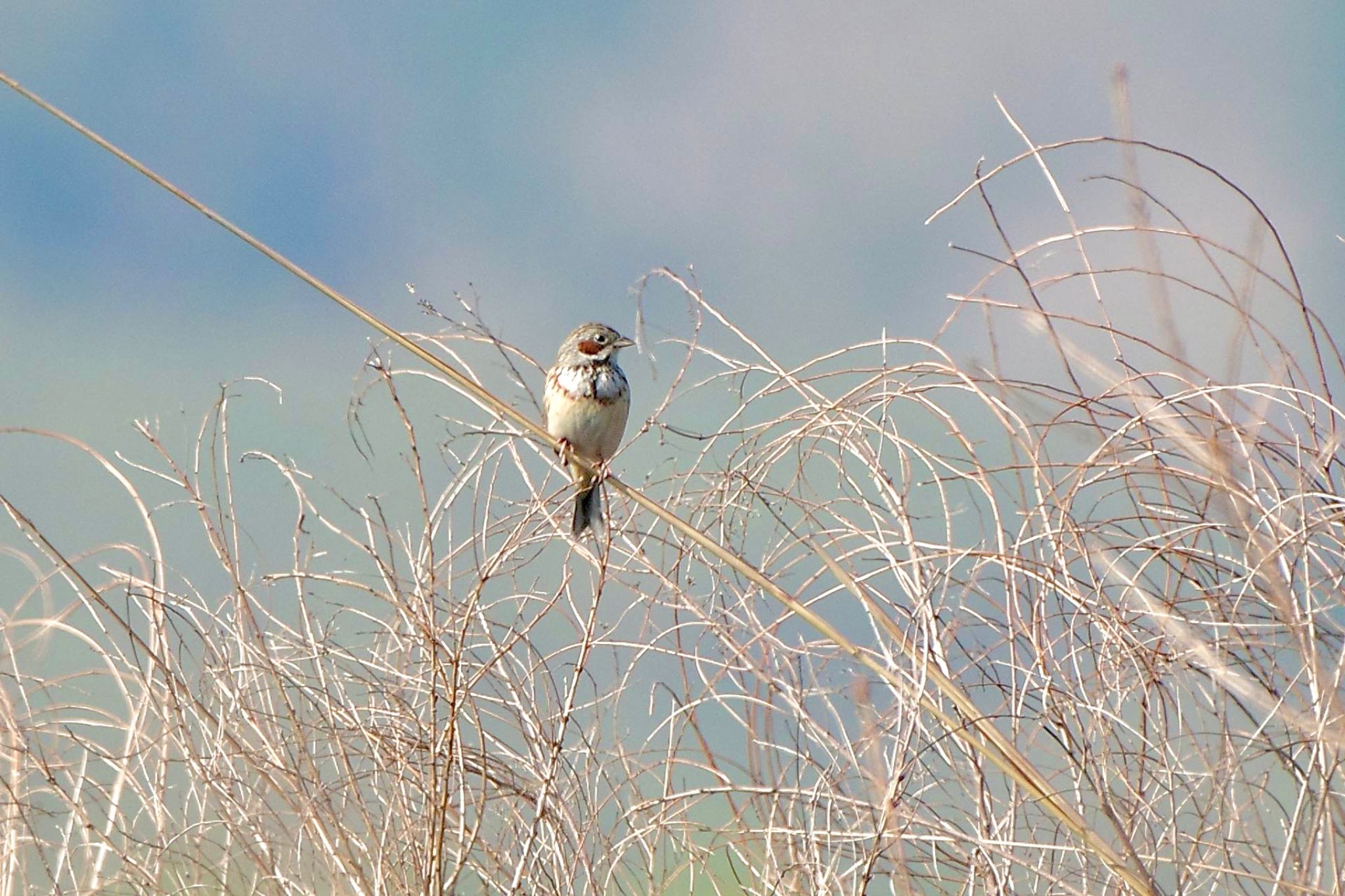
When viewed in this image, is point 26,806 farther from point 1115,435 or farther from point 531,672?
point 1115,435

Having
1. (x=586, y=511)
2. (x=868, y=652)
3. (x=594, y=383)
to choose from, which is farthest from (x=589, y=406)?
(x=868, y=652)

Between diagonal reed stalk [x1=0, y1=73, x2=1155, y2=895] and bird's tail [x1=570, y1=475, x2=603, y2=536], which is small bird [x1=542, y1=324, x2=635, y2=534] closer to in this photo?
bird's tail [x1=570, y1=475, x2=603, y2=536]

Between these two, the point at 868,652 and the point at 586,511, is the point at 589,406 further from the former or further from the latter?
the point at 868,652

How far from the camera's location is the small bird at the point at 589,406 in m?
5.03

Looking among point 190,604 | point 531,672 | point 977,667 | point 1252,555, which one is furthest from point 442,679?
point 1252,555

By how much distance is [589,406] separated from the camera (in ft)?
16.7

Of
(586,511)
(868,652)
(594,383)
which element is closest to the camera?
(868,652)

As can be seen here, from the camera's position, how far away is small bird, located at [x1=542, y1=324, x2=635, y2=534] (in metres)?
5.03

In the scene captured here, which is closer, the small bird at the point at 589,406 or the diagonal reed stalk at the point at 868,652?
the diagonal reed stalk at the point at 868,652

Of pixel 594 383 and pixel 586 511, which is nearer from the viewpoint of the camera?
pixel 586 511

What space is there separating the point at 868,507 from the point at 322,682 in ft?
5.14

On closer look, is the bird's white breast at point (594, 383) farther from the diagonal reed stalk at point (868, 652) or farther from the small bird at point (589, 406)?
the diagonal reed stalk at point (868, 652)

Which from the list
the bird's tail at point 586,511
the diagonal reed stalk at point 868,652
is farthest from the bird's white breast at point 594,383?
the diagonal reed stalk at point 868,652

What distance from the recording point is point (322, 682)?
3.70 meters
